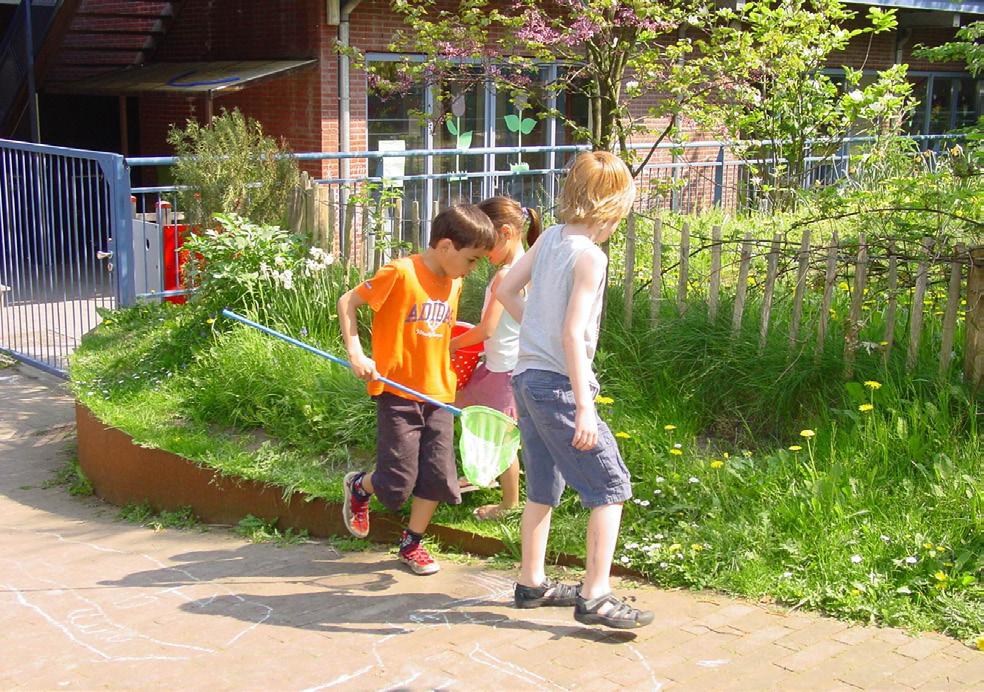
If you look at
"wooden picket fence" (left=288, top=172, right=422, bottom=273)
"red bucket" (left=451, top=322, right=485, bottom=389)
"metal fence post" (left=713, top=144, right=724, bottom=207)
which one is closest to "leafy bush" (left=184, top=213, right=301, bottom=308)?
"wooden picket fence" (left=288, top=172, right=422, bottom=273)

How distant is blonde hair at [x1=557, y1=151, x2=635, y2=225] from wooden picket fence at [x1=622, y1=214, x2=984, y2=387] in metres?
1.77

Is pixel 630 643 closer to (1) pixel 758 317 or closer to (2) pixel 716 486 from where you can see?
(2) pixel 716 486

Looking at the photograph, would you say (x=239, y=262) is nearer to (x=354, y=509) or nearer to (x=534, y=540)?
(x=354, y=509)

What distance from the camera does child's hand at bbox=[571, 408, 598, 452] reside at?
3.70m

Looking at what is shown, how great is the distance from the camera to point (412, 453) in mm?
4574

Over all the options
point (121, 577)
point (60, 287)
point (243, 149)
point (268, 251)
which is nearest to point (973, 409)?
point (121, 577)

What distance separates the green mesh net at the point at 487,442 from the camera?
4.38 metres

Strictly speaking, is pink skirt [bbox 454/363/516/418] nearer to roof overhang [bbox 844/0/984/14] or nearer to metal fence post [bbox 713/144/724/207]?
metal fence post [bbox 713/144/724/207]

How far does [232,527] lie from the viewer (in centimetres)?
563

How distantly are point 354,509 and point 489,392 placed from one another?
0.77 m

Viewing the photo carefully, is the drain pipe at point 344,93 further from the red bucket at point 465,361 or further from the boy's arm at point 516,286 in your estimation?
the boy's arm at point 516,286

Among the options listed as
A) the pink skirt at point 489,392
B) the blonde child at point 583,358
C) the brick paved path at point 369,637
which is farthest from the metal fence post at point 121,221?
the blonde child at point 583,358

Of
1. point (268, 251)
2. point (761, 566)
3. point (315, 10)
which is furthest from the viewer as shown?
point (315, 10)

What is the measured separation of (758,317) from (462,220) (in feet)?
7.06
